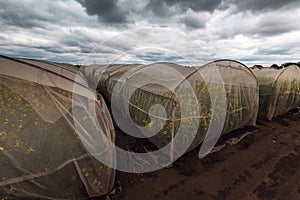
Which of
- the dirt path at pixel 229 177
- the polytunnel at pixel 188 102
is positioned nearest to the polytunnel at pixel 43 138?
the dirt path at pixel 229 177

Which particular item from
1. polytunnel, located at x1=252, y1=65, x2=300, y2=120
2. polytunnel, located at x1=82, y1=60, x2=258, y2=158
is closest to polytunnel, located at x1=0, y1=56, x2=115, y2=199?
polytunnel, located at x1=82, y1=60, x2=258, y2=158

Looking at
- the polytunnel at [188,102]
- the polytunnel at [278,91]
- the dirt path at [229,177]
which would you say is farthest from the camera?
the polytunnel at [278,91]

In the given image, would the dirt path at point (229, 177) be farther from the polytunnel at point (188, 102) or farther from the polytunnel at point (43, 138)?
the polytunnel at point (43, 138)

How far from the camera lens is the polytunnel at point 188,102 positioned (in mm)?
4211

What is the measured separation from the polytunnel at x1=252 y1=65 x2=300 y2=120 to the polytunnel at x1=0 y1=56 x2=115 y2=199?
7249mm

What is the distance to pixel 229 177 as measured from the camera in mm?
3934

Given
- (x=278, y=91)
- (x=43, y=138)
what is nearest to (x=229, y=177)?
(x=43, y=138)

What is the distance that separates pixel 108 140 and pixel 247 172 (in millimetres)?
3452

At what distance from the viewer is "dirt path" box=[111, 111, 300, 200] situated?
11.4 feet

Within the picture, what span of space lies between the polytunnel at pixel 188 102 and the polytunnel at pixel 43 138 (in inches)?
68.4

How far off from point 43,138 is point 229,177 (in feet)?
12.9

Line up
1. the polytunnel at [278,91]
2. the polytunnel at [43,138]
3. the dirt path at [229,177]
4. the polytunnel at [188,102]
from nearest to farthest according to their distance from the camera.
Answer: the polytunnel at [43,138] → the dirt path at [229,177] → the polytunnel at [188,102] → the polytunnel at [278,91]

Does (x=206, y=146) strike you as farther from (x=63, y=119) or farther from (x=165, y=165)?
(x=63, y=119)

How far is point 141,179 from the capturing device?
385 cm
